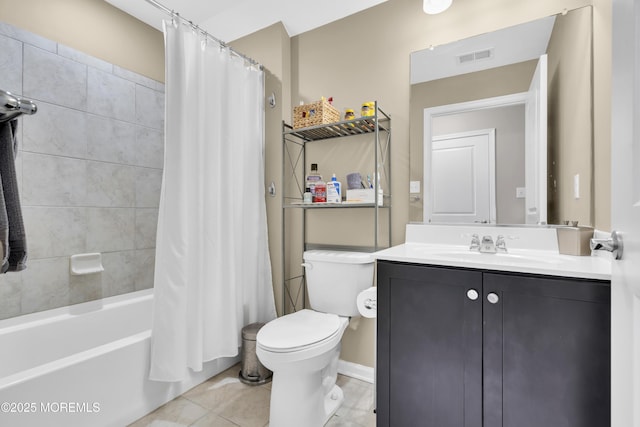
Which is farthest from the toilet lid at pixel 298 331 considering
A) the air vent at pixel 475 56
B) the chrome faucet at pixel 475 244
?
the air vent at pixel 475 56

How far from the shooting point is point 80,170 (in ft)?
6.62

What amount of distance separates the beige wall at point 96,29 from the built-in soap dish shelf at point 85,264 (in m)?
1.32

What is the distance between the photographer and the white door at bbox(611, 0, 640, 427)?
0.64 meters

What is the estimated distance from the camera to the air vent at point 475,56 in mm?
1663

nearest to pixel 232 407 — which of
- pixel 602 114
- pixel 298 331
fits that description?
pixel 298 331

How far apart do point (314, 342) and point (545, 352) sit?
89 centimetres

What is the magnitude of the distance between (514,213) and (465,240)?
0.27 meters

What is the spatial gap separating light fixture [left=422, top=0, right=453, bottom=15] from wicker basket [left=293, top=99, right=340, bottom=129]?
0.74 meters

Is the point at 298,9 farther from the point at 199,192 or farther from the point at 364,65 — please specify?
the point at 199,192

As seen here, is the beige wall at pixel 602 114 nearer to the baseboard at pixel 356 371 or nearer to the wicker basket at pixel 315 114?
the wicker basket at pixel 315 114

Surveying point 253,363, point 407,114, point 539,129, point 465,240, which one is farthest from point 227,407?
point 539,129

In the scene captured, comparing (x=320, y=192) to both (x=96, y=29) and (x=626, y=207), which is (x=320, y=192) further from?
(x=96, y=29)

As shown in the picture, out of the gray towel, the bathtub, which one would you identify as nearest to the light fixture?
the gray towel

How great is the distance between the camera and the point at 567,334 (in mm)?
1018
